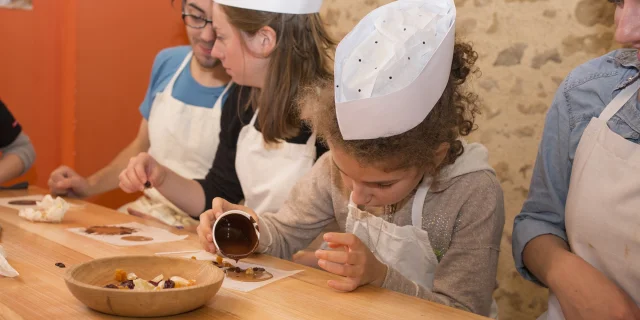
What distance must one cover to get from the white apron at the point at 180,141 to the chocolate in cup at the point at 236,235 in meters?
0.81

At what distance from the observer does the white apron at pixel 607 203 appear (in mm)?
1238

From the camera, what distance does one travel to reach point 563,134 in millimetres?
1460

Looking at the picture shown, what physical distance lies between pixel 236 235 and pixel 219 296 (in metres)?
0.27

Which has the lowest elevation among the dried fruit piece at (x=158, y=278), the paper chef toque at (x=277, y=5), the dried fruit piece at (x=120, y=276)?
the dried fruit piece at (x=158, y=278)

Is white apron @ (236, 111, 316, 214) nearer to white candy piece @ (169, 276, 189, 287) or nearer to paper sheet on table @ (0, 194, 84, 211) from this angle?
paper sheet on table @ (0, 194, 84, 211)

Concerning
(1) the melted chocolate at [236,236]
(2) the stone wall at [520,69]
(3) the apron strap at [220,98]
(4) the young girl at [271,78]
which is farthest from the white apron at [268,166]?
(2) the stone wall at [520,69]

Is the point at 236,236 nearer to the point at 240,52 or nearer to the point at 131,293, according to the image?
the point at 131,293

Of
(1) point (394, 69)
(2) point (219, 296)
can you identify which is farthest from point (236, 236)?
(1) point (394, 69)

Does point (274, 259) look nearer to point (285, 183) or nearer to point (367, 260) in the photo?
point (367, 260)

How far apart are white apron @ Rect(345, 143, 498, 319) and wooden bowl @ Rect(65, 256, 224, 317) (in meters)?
0.48

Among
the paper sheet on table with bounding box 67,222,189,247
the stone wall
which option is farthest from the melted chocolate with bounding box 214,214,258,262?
the stone wall

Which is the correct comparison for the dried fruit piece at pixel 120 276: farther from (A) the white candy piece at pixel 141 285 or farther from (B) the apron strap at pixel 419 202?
(B) the apron strap at pixel 419 202

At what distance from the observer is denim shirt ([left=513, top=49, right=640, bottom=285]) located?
4.66 feet

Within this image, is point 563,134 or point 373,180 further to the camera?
Answer: point 563,134
